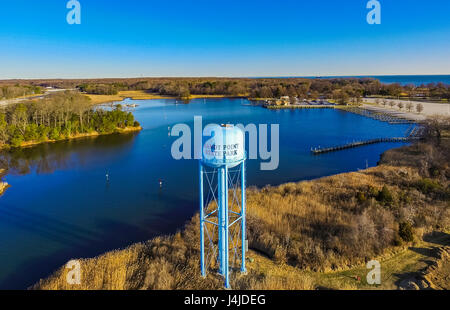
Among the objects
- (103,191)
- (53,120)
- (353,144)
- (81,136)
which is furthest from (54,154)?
(353,144)

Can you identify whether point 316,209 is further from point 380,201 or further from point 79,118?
point 79,118

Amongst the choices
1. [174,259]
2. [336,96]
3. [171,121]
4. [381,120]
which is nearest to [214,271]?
[174,259]

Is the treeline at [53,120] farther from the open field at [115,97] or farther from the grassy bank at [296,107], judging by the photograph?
the grassy bank at [296,107]

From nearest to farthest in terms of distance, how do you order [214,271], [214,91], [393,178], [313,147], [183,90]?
[214,271], [393,178], [313,147], [183,90], [214,91]

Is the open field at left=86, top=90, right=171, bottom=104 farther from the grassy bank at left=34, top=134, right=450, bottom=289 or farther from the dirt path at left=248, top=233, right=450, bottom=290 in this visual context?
the dirt path at left=248, top=233, right=450, bottom=290

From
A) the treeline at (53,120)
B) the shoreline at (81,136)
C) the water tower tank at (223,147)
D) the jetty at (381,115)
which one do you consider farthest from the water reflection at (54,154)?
the jetty at (381,115)

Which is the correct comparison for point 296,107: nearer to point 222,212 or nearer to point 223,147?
point 222,212
